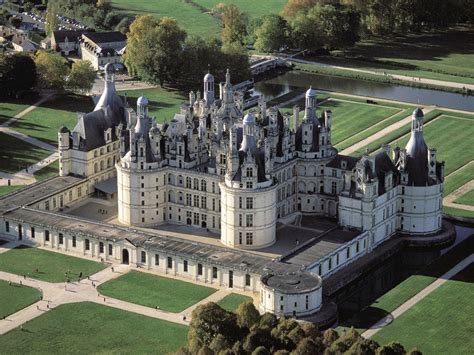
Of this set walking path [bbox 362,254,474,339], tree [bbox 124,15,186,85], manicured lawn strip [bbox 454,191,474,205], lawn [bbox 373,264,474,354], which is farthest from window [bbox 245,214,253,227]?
tree [bbox 124,15,186,85]

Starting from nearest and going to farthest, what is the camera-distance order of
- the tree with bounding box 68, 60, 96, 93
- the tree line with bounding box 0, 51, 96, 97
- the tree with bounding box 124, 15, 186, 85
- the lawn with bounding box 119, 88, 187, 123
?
the lawn with bounding box 119, 88, 187, 123 → the tree line with bounding box 0, 51, 96, 97 → the tree with bounding box 68, 60, 96, 93 → the tree with bounding box 124, 15, 186, 85

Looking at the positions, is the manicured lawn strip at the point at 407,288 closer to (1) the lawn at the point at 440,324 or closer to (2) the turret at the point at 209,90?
(1) the lawn at the point at 440,324

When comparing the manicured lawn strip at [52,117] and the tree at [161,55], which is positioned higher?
the tree at [161,55]

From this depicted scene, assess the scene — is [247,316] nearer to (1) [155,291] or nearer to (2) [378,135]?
(1) [155,291]

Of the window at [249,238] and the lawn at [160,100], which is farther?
the lawn at [160,100]

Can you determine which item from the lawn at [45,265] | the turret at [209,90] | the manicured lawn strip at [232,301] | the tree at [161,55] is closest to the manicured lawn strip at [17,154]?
the lawn at [45,265]

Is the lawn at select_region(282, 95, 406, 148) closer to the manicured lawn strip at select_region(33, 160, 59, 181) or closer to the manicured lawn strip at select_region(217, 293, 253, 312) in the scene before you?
the manicured lawn strip at select_region(33, 160, 59, 181)
